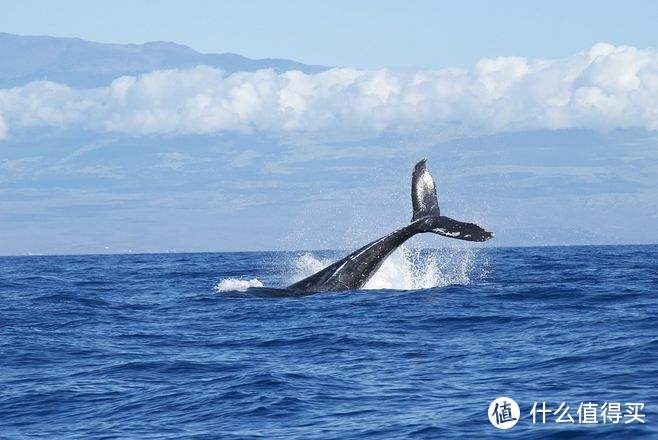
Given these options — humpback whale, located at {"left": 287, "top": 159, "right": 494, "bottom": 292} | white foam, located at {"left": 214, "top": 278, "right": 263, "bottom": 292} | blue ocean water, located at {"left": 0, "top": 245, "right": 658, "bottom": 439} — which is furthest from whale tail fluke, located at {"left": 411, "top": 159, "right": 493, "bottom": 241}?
white foam, located at {"left": 214, "top": 278, "right": 263, "bottom": 292}

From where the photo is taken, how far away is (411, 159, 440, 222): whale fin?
84.3 feet

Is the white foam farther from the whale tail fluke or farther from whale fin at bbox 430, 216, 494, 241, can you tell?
whale fin at bbox 430, 216, 494, 241

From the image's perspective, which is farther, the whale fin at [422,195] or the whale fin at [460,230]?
the whale fin at [422,195]

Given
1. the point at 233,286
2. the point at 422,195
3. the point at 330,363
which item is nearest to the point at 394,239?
the point at 422,195

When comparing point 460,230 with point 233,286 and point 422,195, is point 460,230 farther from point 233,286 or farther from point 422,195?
point 233,286

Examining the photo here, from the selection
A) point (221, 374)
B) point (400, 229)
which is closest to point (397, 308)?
point (400, 229)

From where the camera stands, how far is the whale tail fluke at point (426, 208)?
24623 millimetres

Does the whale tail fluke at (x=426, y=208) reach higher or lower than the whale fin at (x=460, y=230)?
higher

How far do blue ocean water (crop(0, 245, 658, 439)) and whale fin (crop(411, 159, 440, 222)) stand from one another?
2.14 m

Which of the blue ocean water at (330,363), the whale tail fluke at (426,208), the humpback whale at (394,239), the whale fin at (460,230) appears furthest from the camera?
the humpback whale at (394,239)

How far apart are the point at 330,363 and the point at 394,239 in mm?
10798

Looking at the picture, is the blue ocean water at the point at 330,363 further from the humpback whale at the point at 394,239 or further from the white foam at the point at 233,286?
the white foam at the point at 233,286

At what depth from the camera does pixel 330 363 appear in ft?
52.0

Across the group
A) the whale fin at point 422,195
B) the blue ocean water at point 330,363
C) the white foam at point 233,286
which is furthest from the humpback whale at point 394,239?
the white foam at point 233,286
